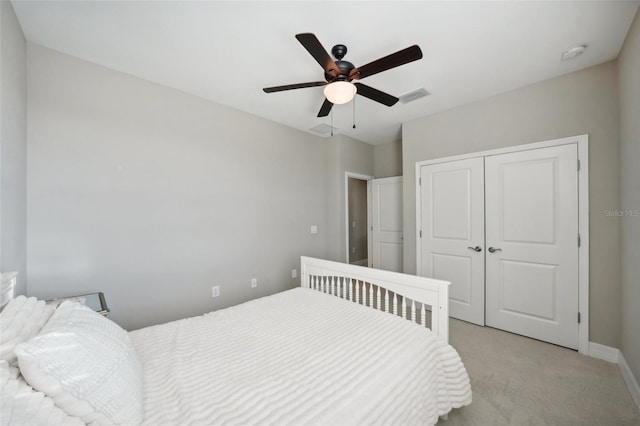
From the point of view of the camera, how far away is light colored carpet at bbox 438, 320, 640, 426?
1.53 meters

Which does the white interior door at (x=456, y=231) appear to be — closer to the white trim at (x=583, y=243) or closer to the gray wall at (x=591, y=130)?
the gray wall at (x=591, y=130)

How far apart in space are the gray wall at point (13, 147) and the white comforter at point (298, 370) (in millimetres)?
967

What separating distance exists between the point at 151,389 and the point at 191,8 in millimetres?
2138

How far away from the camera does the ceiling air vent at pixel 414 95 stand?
260 cm

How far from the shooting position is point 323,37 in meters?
1.81

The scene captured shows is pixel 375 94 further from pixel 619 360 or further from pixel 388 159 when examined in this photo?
pixel 619 360

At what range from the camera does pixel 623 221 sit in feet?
6.47

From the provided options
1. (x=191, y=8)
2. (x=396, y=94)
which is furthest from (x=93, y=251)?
(x=396, y=94)

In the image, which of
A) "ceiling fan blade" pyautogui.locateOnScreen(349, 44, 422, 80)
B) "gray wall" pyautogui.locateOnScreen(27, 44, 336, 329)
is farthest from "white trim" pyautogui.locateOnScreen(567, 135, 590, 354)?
"gray wall" pyautogui.locateOnScreen(27, 44, 336, 329)

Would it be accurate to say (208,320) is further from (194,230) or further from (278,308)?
(194,230)

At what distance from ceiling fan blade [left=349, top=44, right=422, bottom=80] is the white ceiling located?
0.34 metres

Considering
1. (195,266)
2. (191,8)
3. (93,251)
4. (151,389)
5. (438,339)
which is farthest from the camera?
(195,266)

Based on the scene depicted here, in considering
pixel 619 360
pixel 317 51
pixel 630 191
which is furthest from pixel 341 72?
pixel 619 360

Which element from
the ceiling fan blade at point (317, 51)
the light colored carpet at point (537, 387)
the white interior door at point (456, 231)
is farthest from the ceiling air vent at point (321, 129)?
the light colored carpet at point (537, 387)
